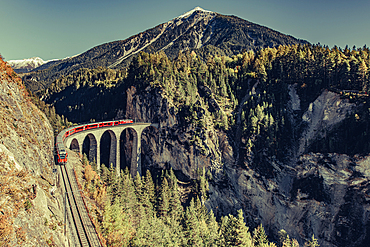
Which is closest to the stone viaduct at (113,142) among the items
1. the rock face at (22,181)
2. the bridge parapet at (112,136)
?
the bridge parapet at (112,136)

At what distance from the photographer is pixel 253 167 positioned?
78.2 meters

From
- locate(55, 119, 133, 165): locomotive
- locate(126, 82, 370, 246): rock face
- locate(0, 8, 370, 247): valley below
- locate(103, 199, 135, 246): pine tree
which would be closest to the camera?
locate(103, 199, 135, 246): pine tree

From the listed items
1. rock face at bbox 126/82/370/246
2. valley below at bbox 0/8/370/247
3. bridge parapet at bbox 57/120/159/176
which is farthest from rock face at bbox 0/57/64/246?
rock face at bbox 126/82/370/246

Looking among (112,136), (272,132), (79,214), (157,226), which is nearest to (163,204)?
(157,226)

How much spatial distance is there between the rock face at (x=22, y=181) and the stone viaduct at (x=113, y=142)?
83.6ft

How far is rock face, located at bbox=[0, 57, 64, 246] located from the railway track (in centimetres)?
298

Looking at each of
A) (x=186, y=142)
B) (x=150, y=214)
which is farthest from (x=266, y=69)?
(x=150, y=214)

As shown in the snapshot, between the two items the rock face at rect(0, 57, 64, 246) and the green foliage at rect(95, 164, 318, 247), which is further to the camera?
the green foliage at rect(95, 164, 318, 247)

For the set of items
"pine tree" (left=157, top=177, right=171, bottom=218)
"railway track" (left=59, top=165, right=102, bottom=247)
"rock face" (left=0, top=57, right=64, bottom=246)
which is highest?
"rock face" (left=0, top=57, right=64, bottom=246)

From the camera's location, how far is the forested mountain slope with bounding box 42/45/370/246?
6700cm

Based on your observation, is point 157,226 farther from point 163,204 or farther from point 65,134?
point 65,134

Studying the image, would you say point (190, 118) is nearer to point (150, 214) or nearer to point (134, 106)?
point (134, 106)

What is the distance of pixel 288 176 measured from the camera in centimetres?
7556

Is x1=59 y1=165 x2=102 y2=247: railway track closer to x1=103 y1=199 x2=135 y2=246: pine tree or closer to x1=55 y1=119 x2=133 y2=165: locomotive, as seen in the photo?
x1=55 y1=119 x2=133 y2=165: locomotive
